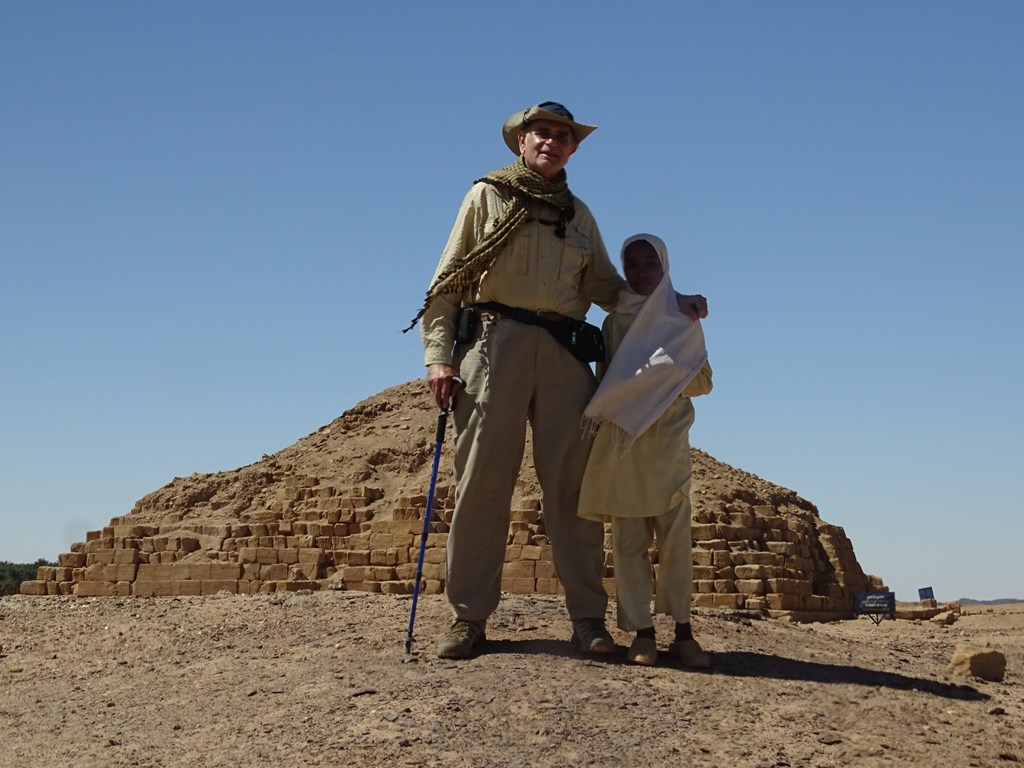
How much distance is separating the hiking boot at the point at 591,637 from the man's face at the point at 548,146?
225 centimetres

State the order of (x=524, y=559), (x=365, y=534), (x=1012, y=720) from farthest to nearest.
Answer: (x=365, y=534), (x=524, y=559), (x=1012, y=720)

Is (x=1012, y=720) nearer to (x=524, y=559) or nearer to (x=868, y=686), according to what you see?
(x=868, y=686)

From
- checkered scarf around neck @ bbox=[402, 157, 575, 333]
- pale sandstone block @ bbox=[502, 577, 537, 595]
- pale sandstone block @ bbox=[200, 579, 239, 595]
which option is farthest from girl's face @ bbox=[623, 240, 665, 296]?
pale sandstone block @ bbox=[200, 579, 239, 595]

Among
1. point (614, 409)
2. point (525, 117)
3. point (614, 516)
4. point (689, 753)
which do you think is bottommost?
point (689, 753)

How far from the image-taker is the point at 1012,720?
5.09 metres

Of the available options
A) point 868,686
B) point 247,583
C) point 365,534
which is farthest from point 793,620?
point 868,686

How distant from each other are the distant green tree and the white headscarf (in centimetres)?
2614

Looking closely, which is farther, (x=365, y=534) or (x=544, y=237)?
(x=365, y=534)

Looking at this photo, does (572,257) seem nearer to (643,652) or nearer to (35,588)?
(643,652)

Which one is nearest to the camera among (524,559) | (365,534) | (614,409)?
(614,409)

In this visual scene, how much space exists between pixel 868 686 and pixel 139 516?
15.0 metres

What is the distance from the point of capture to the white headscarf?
5.54 m

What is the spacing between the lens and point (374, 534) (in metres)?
13.9

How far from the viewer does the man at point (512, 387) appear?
225 inches
